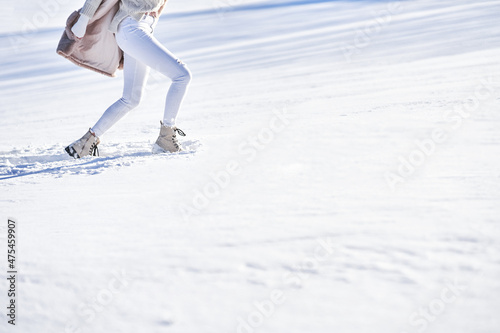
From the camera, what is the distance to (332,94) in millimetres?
4645

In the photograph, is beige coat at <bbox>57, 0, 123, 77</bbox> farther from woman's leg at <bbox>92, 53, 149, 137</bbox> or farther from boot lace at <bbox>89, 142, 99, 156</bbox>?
boot lace at <bbox>89, 142, 99, 156</bbox>

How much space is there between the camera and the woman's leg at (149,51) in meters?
2.79

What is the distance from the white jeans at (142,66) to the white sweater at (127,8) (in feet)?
0.09

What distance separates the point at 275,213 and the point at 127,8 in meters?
1.47

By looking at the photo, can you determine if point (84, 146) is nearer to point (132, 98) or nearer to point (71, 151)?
point (71, 151)

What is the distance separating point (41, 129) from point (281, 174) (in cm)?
285

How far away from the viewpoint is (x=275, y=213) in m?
1.91

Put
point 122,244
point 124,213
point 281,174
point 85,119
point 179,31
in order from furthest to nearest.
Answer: point 179,31
point 85,119
point 281,174
point 124,213
point 122,244

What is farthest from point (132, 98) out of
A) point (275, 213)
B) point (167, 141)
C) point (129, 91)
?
point (275, 213)

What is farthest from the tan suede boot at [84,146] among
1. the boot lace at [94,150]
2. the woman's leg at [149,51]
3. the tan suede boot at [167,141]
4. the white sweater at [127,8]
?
the white sweater at [127,8]

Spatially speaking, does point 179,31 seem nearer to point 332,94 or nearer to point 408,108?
point 332,94

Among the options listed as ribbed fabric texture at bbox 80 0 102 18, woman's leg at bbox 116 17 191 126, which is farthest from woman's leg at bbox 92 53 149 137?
ribbed fabric texture at bbox 80 0 102 18

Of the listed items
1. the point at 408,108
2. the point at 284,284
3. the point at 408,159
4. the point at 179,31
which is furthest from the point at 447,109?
the point at 179,31

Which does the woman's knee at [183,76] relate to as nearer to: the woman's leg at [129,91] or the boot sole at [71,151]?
the woman's leg at [129,91]
